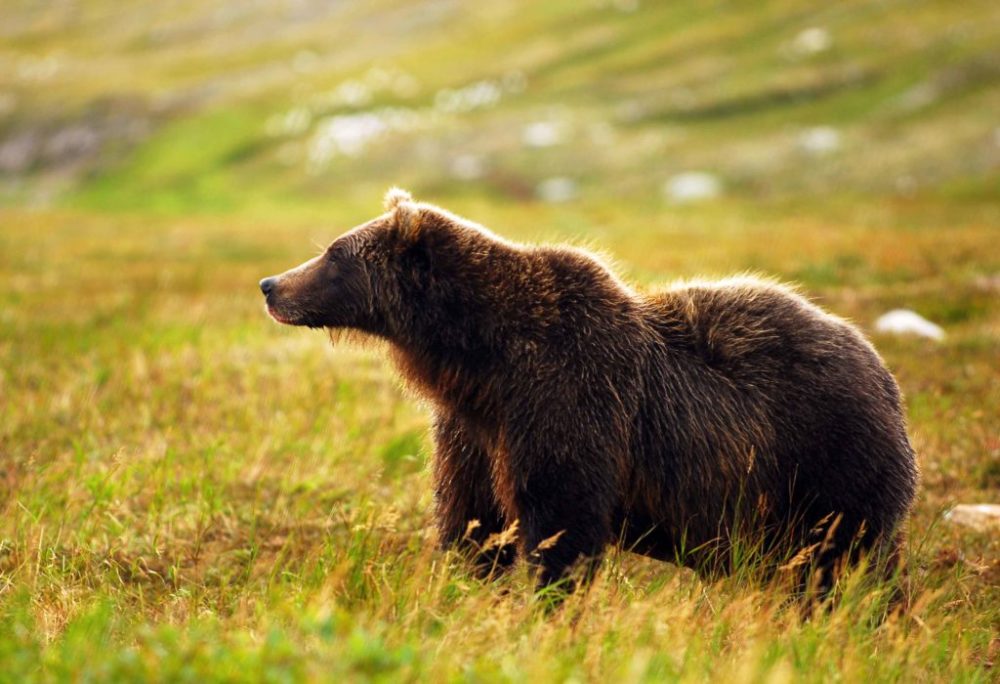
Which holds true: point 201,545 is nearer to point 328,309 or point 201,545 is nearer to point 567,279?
point 328,309

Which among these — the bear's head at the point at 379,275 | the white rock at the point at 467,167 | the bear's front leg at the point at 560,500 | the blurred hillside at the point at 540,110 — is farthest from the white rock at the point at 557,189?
the bear's front leg at the point at 560,500

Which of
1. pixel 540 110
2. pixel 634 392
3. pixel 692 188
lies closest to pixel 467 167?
pixel 540 110

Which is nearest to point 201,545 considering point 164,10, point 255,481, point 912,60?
point 255,481

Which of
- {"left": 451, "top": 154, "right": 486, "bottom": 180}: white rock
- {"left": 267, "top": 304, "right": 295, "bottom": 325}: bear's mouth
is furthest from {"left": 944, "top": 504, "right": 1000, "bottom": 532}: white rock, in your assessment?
{"left": 451, "top": 154, "right": 486, "bottom": 180}: white rock

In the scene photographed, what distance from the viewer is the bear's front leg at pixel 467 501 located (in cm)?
604

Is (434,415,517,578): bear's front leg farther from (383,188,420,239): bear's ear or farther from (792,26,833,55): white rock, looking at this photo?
(792,26,833,55): white rock

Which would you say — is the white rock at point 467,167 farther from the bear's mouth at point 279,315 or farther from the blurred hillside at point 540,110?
the bear's mouth at point 279,315

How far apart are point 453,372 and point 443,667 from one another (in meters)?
2.42

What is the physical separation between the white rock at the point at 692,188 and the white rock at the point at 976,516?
32699 mm

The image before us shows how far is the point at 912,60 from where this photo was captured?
49000 mm

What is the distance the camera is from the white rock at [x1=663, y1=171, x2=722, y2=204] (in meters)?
40.2

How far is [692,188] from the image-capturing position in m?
41.1

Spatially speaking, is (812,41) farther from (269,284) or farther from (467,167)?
(269,284)

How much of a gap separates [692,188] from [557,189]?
21.4ft
